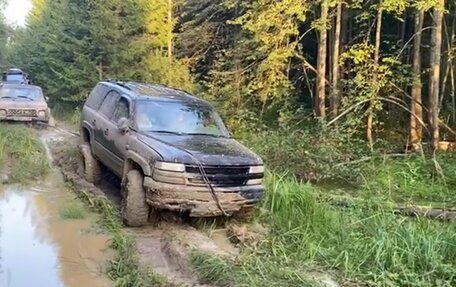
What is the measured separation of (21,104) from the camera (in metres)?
16.8

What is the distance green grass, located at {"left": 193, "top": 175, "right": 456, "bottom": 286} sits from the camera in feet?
16.7

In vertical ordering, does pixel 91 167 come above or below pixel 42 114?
below

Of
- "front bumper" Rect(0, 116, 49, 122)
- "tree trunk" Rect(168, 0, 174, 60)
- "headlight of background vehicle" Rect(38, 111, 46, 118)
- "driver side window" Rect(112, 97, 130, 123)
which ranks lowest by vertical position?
"front bumper" Rect(0, 116, 49, 122)

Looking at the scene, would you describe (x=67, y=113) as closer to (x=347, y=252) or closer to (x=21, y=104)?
(x=21, y=104)

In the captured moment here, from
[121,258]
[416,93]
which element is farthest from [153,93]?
[416,93]

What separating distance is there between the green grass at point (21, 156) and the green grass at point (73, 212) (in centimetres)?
218

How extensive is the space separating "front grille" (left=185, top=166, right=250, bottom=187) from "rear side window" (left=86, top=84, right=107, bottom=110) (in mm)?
3555

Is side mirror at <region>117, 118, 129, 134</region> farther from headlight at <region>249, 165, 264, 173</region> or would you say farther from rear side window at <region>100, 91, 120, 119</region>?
headlight at <region>249, 165, 264, 173</region>

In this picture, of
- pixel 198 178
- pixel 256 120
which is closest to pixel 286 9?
pixel 256 120

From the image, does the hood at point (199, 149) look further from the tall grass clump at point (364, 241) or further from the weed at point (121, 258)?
the weed at point (121, 258)

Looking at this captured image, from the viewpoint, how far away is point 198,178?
6.79 metres

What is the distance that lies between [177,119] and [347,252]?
3634 mm

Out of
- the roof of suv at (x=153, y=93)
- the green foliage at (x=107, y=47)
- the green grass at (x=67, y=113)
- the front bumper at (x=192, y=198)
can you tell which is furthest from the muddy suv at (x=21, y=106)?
the front bumper at (x=192, y=198)

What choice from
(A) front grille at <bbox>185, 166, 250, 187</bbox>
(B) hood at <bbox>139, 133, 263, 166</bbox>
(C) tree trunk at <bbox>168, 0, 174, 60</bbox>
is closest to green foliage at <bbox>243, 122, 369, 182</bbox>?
(B) hood at <bbox>139, 133, 263, 166</bbox>
